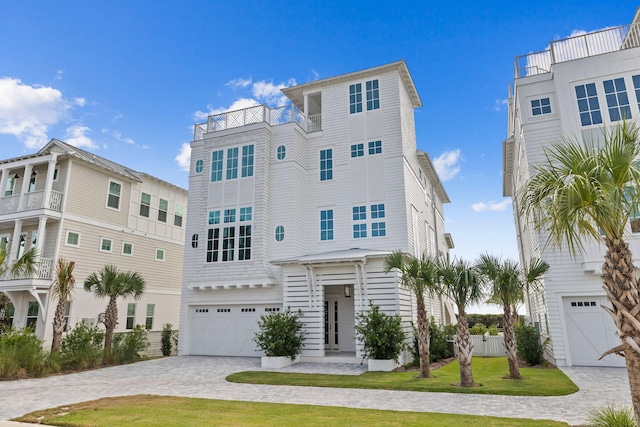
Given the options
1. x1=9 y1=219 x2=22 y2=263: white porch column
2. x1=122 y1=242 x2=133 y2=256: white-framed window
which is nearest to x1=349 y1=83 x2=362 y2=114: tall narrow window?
x1=122 y1=242 x2=133 y2=256: white-framed window

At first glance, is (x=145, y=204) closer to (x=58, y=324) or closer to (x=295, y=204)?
(x=58, y=324)

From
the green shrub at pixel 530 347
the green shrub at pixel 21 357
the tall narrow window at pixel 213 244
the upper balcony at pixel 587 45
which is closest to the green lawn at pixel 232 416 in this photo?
the green shrub at pixel 21 357

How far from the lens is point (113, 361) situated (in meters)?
16.0

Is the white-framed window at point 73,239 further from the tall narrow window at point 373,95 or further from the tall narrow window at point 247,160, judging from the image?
the tall narrow window at point 373,95

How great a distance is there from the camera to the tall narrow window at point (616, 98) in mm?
14633

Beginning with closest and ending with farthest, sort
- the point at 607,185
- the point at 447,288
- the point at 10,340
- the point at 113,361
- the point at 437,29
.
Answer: the point at 607,185
the point at 447,288
the point at 10,340
the point at 113,361
the point at 437,29

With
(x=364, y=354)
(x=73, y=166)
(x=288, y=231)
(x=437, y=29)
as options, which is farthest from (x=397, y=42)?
(x=73, y=166)

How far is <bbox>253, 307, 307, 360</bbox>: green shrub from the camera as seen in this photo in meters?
14.5

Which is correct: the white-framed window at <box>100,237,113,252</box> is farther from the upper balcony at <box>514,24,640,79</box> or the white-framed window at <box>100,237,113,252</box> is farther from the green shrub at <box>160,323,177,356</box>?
the upper balcony at <box>514,24,640,79</box>

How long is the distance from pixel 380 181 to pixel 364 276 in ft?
16.3

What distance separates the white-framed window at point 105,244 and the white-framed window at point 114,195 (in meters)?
1.91

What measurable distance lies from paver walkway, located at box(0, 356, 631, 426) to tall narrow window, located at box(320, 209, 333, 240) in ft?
19.6

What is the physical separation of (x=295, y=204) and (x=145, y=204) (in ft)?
35.9

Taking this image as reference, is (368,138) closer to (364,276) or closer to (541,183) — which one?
(364,276)
